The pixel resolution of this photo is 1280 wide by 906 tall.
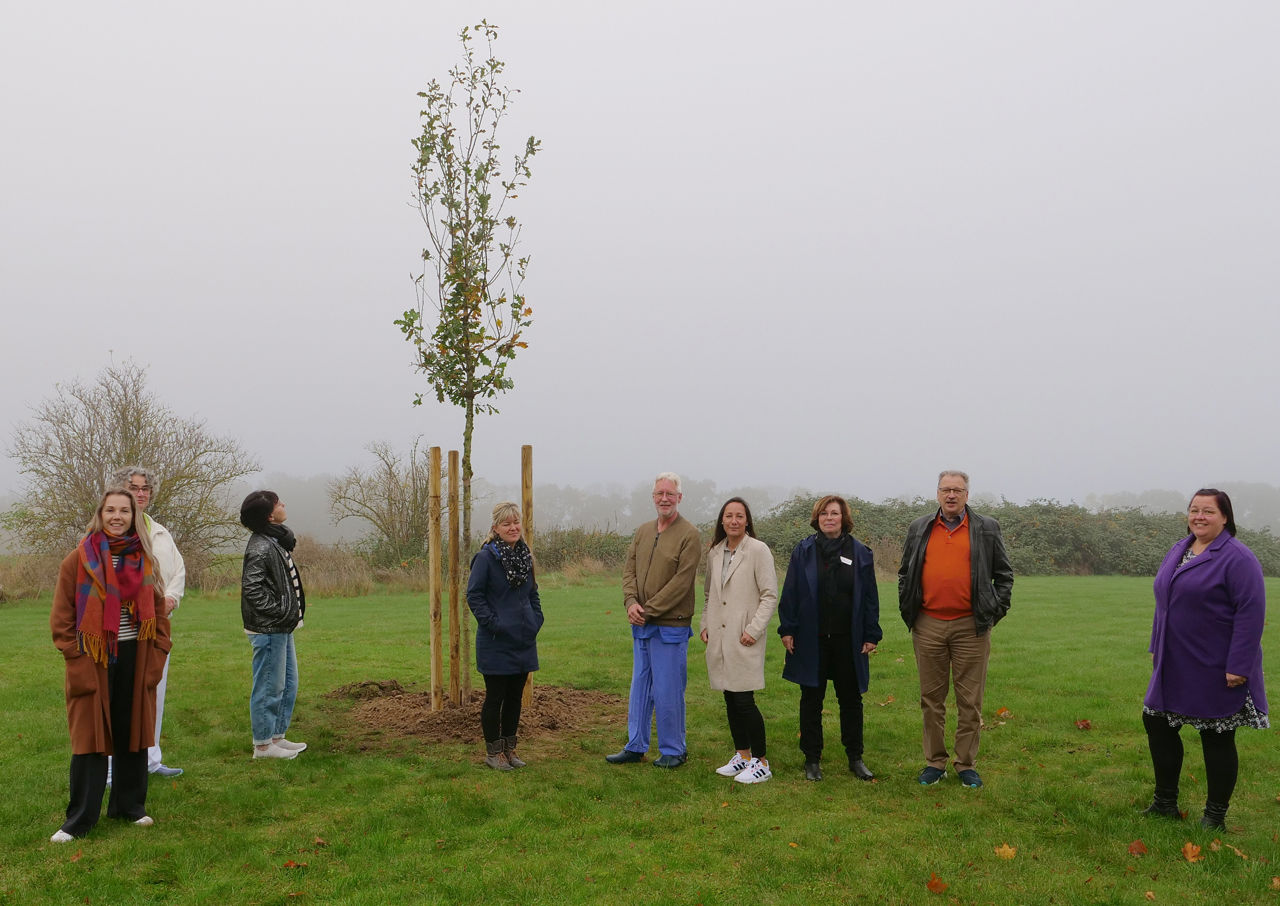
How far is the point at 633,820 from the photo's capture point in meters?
5.63

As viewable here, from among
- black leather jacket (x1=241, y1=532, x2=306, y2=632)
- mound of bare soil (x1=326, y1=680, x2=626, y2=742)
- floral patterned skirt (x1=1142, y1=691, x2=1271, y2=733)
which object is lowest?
mound of bare soil (x1=326, y1=680, x2=626, y2=742)

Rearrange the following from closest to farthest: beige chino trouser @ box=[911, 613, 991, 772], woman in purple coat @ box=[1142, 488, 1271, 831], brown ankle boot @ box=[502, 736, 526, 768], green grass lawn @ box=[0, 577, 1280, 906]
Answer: green grass lawn @ box=[0, 577, 1280, 906] → woman in purple coat @ box=[1142, 488, 1271, 831] → beige chino trouser @ box=[911, 613, 991, 772] → brown ankle boot @ box=[502, 736, 526, 768]

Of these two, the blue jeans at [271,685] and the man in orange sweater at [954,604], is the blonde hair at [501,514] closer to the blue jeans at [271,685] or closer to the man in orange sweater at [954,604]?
the blue jeans at [271,685]

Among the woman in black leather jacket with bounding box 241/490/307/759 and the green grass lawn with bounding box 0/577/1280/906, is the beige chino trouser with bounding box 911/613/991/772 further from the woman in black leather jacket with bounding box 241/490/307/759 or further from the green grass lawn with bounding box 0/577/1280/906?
the woman in black leather jacket with bounding box 241/490/307/759

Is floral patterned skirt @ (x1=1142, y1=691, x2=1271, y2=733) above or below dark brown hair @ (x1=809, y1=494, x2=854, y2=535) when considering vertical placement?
below

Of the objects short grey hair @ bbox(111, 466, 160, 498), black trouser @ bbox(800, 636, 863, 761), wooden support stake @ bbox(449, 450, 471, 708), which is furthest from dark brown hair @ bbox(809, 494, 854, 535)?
short grey hair @ bbox(111, 466, 160, 498)

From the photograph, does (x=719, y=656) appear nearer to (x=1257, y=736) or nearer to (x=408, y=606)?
(x=1257, y=736)

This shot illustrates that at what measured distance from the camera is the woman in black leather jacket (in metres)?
6.71

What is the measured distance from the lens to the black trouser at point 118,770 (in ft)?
17.4

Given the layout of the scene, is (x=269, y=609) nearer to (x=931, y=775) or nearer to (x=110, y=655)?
(x=110, y=655)

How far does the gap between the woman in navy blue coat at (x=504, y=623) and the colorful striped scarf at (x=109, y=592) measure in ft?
7.04

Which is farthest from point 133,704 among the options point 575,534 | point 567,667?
point 575,534

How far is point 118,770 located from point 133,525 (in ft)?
5.05

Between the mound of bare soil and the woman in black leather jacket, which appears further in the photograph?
the mound of bare soil
